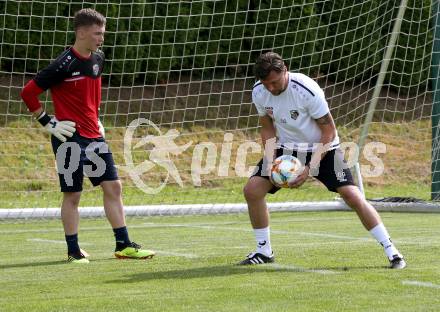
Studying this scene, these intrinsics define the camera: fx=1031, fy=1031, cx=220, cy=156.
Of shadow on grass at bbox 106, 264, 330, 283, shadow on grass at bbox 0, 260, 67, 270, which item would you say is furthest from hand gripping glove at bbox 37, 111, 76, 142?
shadow on grass at bbox 106, 264, 330, 283

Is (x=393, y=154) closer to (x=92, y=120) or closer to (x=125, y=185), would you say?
(x=125, y=185)

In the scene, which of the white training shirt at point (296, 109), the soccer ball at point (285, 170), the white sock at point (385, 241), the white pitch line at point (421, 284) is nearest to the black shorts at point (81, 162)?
the white training shirt at point (296, 109)

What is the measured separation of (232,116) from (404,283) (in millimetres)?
9444

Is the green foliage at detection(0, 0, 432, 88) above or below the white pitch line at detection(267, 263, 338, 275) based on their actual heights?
above

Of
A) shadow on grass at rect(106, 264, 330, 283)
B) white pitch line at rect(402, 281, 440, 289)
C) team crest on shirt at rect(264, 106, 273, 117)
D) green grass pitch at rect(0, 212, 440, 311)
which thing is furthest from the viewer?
team crest on shirt at rect(264, 106, 273, 117)

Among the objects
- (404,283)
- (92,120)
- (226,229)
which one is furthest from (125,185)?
(404,283)

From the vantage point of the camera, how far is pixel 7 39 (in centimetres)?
1404

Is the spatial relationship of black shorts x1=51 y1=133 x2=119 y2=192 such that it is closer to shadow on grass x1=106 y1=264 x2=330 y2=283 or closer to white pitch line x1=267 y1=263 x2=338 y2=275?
shadow on grass x1=106 y1=264 x2=330 y2=283

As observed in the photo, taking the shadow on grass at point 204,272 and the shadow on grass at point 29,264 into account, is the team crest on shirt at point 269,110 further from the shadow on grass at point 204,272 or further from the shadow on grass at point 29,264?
the shadow on grass at point 29,264

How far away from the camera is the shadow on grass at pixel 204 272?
7.16 metres

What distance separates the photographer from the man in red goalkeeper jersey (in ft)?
27.6

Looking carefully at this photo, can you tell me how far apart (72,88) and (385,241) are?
2.84 m

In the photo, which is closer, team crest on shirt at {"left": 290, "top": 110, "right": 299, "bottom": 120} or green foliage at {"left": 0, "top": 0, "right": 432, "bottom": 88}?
team crest on shirt at {"left": 290, "top": 110, "right": 299, "bottom": 120}

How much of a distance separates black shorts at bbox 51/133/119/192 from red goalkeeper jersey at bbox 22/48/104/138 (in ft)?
0.32
